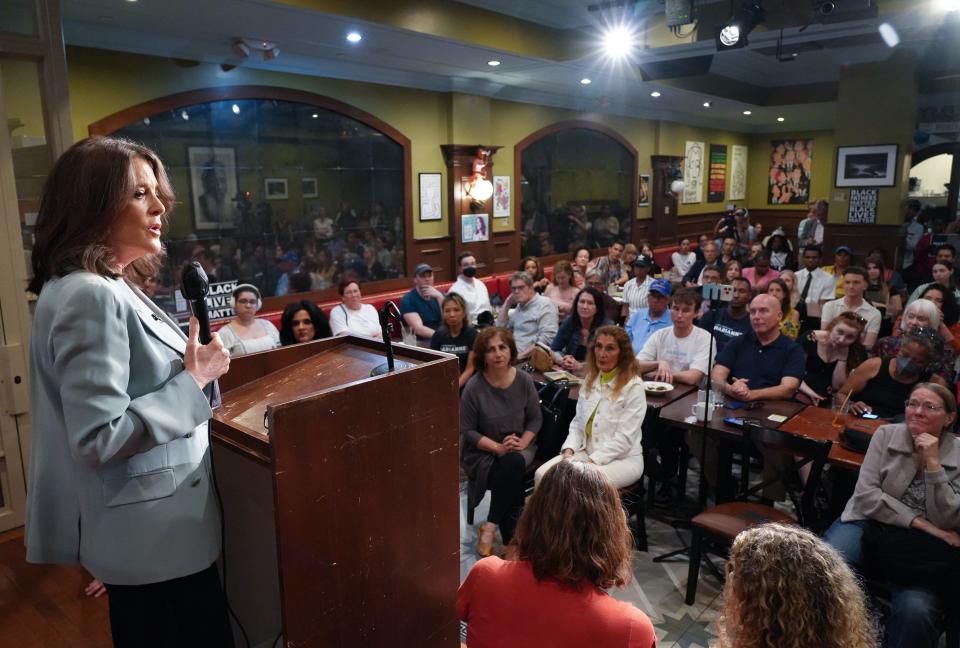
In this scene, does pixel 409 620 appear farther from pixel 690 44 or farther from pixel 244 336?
pixel 690 44

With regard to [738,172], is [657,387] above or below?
below

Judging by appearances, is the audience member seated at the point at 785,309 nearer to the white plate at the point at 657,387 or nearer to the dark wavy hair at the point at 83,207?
Result: the white plate at the point at 657,387

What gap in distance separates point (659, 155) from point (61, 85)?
1116 centimetres

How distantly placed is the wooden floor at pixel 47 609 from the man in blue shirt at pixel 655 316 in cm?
381

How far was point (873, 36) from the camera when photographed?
713 cm

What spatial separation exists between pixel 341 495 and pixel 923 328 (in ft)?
13.8

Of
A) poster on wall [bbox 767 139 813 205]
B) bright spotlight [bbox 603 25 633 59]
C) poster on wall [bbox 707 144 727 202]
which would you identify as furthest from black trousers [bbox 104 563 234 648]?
poster on wall [bbox 767 139 813 205]

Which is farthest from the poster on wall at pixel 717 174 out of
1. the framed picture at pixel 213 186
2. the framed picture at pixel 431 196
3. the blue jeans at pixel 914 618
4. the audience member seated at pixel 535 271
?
the blue jeans at pixel 914 618

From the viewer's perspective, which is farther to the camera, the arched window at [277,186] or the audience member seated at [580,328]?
the arched window at [277,186]

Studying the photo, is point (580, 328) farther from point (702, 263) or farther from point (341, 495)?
point (702, 263)

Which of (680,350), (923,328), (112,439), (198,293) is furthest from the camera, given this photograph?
(680,350)

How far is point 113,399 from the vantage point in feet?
3.96

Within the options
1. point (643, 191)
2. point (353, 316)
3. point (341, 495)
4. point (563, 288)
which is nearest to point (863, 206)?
point (643, 191)

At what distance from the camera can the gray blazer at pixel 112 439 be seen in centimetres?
121
